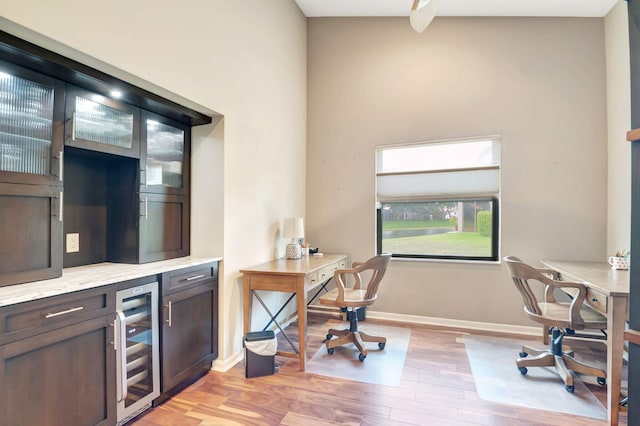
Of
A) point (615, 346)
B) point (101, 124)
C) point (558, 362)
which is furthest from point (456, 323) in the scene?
point (101, 124)

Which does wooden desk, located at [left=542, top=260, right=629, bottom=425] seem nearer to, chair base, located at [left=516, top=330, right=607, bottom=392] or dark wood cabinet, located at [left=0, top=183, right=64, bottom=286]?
chair base, located at [left=516, top=330, right=607, bottom=392]

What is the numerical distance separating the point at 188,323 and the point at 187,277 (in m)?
0.35

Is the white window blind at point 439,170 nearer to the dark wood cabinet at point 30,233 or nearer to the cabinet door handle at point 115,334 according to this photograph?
the cabinet door handle at point 115,334

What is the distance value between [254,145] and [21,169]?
180cm

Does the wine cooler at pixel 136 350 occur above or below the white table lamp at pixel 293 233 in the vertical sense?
below

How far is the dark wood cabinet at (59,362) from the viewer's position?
1.38 metres

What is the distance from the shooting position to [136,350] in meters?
2.00

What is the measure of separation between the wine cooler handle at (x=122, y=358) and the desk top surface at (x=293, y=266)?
42.6 inches

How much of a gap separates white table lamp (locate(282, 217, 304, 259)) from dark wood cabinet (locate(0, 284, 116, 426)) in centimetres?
194

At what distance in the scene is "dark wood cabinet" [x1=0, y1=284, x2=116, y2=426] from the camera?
1378mm

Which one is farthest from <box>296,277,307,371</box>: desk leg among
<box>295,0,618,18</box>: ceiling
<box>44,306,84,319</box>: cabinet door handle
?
<box>295,0,618,18</box>: ceiling

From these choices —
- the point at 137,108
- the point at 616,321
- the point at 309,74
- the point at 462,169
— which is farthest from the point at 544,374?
the point at 309,74

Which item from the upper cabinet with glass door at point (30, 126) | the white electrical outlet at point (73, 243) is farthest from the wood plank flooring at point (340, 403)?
the upper cabinet with glass door at point (30, 126)

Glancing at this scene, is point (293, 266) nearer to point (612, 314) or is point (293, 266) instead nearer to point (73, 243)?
point (73, 243)
